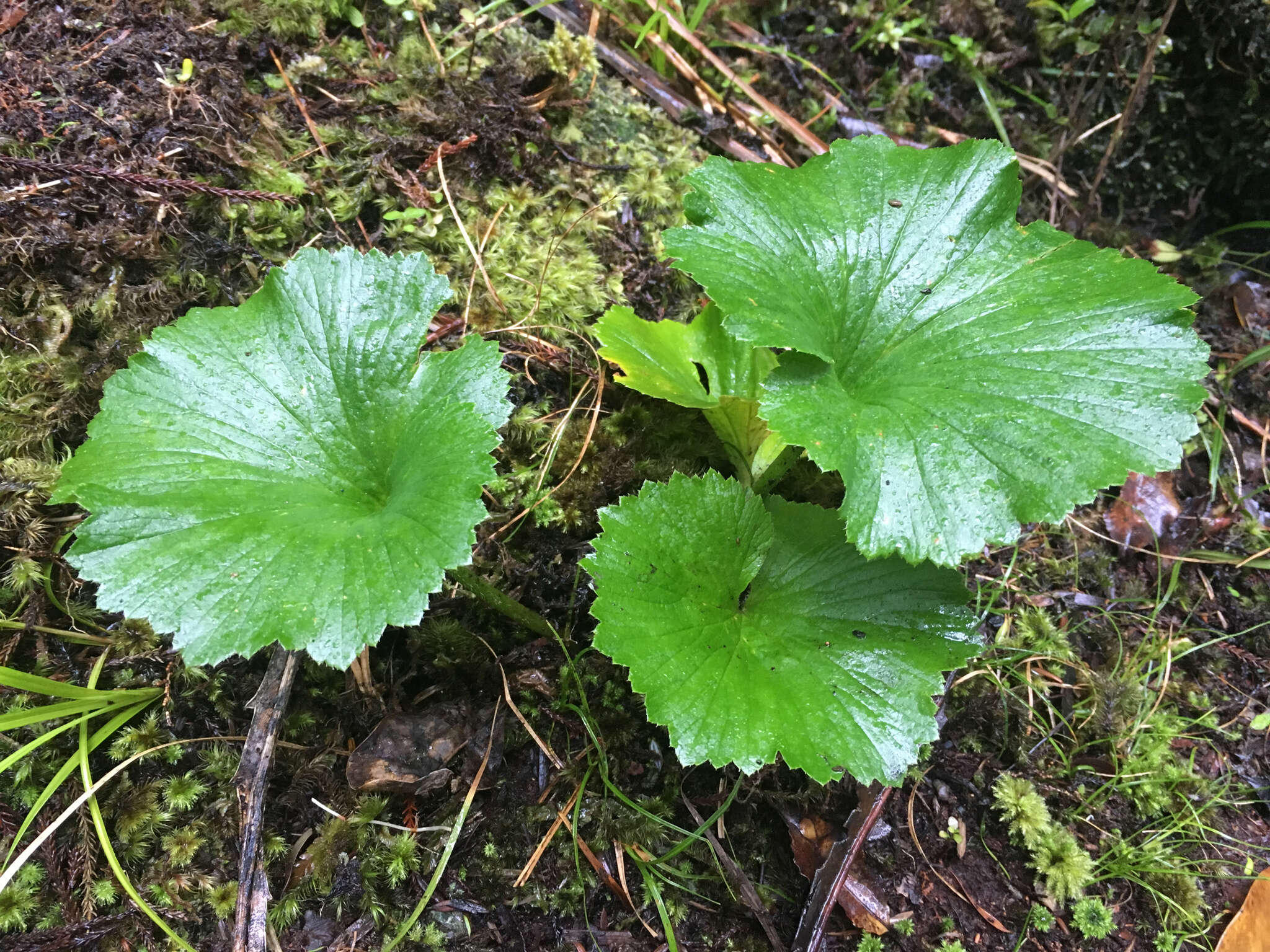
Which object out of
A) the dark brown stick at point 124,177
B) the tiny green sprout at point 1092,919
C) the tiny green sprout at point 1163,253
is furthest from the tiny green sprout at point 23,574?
the tiny green sprout at point 1163,253

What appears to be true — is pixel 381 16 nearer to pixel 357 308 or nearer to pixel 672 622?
pixel 357 308

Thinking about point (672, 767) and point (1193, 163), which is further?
point (1193, 163)

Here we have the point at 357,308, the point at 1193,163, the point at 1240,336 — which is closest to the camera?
the point at 357,308

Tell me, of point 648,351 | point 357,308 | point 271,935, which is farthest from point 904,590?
point 271,935

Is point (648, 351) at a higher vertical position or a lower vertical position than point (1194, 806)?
higher

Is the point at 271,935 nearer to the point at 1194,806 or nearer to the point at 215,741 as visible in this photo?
the point at 215,741

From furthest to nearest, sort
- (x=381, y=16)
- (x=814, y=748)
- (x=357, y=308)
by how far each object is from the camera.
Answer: (x=381, y=16) < (x=357, y=308) < (x=814, y=748)

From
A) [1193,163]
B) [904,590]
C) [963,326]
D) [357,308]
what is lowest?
[904,590]
